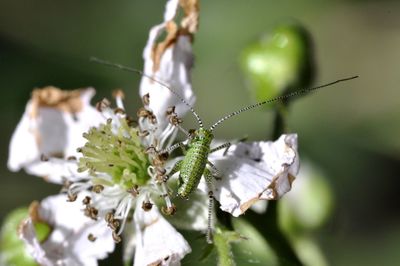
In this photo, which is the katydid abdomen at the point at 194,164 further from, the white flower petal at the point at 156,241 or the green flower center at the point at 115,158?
the green flower center at the point at 115,158

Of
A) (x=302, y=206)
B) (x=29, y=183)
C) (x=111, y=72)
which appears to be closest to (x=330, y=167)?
(x=302, y=206)

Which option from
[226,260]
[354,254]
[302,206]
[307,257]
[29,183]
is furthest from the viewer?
[29,183]

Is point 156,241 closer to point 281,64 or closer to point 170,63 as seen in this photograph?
point 170,63

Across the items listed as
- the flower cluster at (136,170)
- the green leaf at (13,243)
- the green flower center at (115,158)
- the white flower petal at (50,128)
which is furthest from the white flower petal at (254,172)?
the green leaf at (13,243)

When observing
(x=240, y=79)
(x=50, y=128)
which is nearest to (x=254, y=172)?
(x=50, y=128)

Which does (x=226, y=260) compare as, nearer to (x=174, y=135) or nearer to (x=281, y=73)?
(x=174, y=135)

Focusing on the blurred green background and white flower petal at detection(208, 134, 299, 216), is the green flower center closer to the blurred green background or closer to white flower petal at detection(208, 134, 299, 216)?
white flower petal at detection(208, 134, 299, 216)
